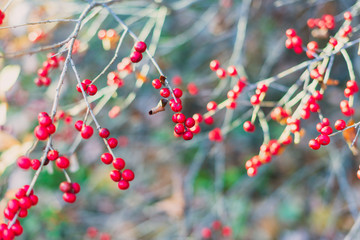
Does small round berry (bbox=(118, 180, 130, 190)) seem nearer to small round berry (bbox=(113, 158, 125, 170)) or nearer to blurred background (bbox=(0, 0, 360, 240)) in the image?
small round berry (bbox=(113, 158, 125, 170))

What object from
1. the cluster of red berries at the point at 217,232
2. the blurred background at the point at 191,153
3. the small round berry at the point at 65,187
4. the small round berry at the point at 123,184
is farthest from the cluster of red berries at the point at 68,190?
the blurred background at the point at 191,153

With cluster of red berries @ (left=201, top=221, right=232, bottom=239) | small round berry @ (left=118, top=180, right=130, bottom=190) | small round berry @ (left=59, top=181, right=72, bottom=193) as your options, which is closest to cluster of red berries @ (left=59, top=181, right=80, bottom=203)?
small round berry @ (left=59, top=181, right=72, bottom=193)

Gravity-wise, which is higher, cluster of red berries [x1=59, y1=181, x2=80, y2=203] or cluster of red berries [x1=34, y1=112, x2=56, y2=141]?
cluster of red berries [x1=34, y1=112, x2=56, y2=141]

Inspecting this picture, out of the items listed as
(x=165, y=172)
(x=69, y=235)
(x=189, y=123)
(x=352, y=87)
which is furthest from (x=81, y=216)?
(x=352, y=87)

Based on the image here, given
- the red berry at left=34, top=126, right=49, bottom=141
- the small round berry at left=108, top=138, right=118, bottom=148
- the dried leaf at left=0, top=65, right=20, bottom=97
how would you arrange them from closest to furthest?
the red berry at left=34, top=126, right=49, bottom=141 → the small round berry at left=108, top=138, right=118, bottom=148 → the dried leaf at left=0, top=65, right=20, bottom=97

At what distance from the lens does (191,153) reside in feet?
9.80

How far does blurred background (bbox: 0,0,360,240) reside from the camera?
100 inches

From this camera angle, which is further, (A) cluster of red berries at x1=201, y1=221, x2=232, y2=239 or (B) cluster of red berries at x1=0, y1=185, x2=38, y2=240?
(A) cluster of red berries at x1=201, y1=221, x2=232, y2=239

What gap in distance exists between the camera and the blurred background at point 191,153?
2543 millimetres

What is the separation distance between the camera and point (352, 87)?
130cm

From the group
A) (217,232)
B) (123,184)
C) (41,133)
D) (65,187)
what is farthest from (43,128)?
(217,232)

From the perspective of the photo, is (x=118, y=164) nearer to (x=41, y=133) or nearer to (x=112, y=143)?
(x=112, y=143)

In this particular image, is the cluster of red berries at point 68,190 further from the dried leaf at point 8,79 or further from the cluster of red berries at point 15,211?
the dried leaf at point 8,79

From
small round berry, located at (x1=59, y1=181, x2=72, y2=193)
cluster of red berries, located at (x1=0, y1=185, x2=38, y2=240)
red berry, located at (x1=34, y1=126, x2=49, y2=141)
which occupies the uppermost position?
red berry, located at (x1=34, y1=126, x2=49, y2=141)
